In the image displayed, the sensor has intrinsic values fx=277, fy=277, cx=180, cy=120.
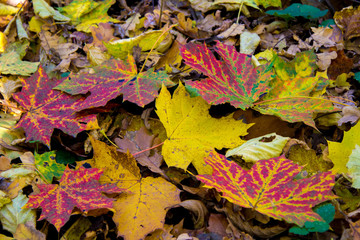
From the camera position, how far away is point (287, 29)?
236 cm

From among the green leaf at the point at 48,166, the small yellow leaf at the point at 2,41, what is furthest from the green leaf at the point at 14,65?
the green leaf at the point at 48,166

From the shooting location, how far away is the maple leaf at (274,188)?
43.2 inches

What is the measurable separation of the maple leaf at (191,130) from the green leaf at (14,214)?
734mm

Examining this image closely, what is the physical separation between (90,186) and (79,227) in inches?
10.3

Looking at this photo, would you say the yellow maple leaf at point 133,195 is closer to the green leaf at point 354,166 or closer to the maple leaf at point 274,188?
the maple leaf at point 274,188

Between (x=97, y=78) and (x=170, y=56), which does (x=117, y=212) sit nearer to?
(x=97, y=78)

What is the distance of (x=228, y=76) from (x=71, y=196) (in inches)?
40.1

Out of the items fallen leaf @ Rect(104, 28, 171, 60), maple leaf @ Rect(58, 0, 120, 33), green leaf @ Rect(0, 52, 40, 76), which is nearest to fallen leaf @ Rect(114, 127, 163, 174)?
fallen leaf @ Rect(104, 28, 171, 60)

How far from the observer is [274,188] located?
1.17 m

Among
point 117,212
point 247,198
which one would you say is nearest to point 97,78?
point 117,212

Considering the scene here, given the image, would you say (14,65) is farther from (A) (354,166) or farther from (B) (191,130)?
(A) (354,166)

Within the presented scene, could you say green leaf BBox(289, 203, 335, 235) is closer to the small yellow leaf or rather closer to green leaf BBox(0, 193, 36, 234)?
green leaf BBox(0, 193, 36, 234)

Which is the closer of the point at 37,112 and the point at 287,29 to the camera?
the point at 37,112

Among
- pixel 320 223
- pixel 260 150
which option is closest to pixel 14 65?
pixel 260 150
